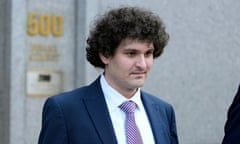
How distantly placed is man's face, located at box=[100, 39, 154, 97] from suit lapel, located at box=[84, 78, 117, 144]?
0.30ft

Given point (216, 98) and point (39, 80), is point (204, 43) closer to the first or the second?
point (216, 98)

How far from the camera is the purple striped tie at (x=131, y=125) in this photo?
3225 millimetres

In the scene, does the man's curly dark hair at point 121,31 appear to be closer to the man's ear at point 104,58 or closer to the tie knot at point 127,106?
the man's ear at point 104,58

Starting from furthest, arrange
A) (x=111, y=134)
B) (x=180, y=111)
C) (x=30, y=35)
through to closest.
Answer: (x=180, y=111), (x=30, y=35), (x=111, y=134)

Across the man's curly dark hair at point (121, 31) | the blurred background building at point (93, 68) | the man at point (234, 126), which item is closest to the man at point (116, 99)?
the man's curly dark hair at point (121, 31)

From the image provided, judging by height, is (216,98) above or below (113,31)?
below

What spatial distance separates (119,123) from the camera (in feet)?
10.8

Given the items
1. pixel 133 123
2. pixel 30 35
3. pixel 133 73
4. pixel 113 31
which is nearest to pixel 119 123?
pixel 133 123

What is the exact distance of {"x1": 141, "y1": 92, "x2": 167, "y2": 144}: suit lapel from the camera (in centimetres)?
333

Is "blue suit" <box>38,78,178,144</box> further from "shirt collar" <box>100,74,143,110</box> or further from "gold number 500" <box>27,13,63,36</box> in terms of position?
"gold number 500" <box>27,13,63,36</box>

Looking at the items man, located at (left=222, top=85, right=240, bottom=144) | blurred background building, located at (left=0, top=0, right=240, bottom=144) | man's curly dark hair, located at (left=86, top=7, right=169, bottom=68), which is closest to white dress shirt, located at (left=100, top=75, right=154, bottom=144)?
man's curly dark hair, located at (left=86, top=7, right=169, bottom=68)

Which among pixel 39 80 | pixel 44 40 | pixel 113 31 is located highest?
pixel 113 31

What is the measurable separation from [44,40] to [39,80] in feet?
1.31

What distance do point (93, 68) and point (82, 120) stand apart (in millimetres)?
3344
